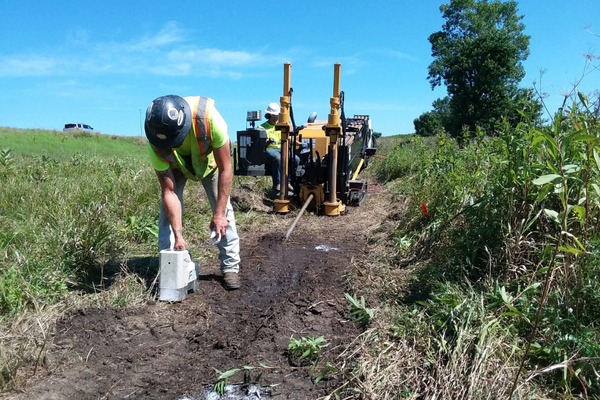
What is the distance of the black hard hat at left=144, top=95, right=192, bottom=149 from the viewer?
3.29 m

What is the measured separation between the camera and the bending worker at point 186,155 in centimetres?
334

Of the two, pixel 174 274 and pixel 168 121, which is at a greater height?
pixel 168 121

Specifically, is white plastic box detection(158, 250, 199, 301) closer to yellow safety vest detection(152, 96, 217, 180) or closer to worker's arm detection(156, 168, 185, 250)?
worker's arm detection(156, 168, 185, 250)

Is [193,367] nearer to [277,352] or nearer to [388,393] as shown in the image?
[277,352]


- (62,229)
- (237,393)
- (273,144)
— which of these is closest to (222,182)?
(237,393)

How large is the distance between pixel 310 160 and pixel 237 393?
5.43 metres

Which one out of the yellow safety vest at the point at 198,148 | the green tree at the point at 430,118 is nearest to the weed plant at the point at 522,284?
the yellow safety vest at the point at 198,148

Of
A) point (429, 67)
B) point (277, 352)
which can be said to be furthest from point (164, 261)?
point (429, 67)

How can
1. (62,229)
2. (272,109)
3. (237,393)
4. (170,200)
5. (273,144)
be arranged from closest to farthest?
(237,393)
(170,200)
(62,229)
(272,109)
(273,144)

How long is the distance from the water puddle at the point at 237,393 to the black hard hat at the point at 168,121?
1.81 metres

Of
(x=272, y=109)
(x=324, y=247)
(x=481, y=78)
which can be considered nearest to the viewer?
(x=324, y=247)

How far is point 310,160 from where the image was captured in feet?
24.8

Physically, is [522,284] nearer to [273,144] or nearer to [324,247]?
[324,247]

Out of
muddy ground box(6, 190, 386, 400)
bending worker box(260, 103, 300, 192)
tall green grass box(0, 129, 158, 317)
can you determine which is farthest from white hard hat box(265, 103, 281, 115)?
muddy ground box(6, 190, 386, 400)
